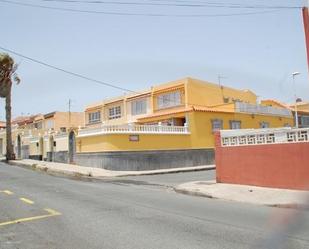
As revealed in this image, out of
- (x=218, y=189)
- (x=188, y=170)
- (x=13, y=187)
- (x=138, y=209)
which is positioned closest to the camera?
(x=138, y=209)

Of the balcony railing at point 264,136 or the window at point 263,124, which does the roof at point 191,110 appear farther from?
the balcony railing at point 264,136

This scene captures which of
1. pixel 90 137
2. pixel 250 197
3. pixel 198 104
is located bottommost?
pixel 250 197

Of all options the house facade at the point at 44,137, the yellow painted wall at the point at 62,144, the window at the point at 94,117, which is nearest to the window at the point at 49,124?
the house facade at the point at 44,137

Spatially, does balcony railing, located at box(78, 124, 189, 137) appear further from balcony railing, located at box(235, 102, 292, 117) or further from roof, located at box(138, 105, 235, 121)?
balcony railing, located at box(235, 102, 292, 117)

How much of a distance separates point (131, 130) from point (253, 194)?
54.3 feet

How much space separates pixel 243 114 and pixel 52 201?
98.2 feet

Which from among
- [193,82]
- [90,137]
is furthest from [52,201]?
[193,82]

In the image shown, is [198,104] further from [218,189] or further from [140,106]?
[218,189]

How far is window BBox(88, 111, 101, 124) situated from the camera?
52.7 meters

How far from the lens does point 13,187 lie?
18000 mm

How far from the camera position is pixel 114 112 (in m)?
50.1

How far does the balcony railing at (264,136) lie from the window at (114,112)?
103ft

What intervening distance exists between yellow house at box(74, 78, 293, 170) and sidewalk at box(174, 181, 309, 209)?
12674mm

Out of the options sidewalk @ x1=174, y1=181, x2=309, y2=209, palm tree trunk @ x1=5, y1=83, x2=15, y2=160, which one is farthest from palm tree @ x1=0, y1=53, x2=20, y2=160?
sidewalk @ x1=174, y1=181, x2=309, y2=209
